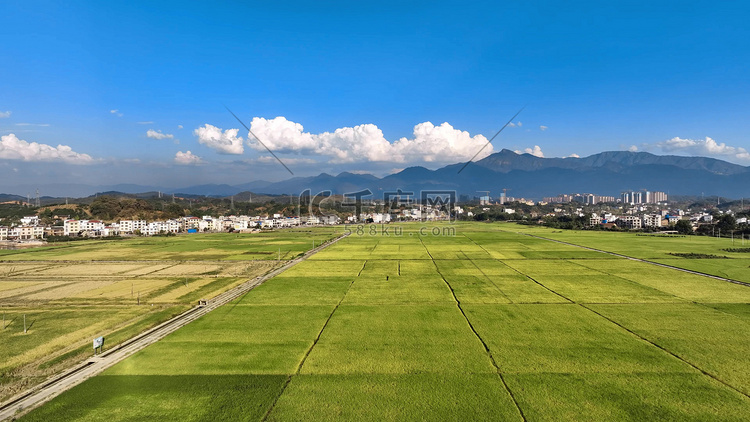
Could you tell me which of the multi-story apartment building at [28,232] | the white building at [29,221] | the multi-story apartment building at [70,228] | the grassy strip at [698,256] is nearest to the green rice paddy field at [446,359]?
the grassy strip at [698,256]

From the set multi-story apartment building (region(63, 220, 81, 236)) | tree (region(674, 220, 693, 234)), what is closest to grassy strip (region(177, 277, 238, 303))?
multi-story apartment building (region(63, 220, 81, 236))

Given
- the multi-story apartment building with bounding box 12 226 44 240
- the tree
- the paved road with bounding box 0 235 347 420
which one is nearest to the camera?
the paved road with bounding box 0 235 347 420

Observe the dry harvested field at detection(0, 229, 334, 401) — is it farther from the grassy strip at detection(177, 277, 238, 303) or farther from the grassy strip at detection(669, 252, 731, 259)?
the grassy strip at detection(669, 252, 731, 259)

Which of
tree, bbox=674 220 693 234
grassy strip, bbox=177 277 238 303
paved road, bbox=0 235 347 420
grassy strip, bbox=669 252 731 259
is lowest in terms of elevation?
grassy strip, bbox=177 277 238 303

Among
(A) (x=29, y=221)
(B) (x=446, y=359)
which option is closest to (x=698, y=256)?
(B) (x=446, y=359)

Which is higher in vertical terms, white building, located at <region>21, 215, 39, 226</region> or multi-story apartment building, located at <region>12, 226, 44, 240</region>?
white building, located at <region>21, 215, 39, 226</region>

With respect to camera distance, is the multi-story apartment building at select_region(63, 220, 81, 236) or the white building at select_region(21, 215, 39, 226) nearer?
the multi-story apartment building at select_region(63, 220, 81, 236)

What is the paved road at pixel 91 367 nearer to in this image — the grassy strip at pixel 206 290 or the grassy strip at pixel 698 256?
the grassy strip at pixel 206 290
